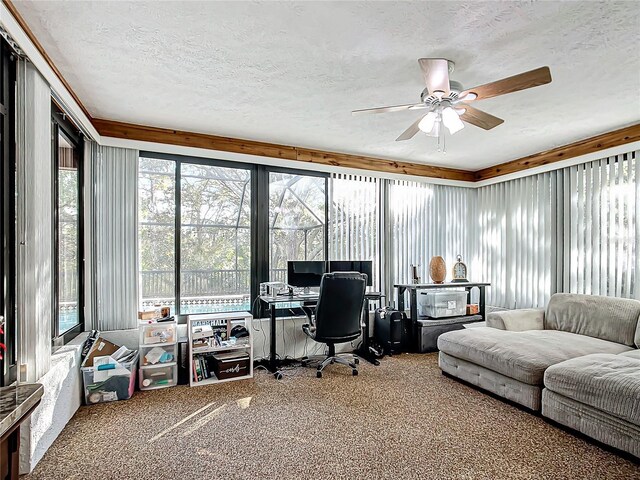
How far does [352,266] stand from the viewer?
4.43 meters

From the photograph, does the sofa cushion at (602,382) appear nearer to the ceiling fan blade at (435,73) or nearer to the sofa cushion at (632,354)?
the sofa cushion at (632,354)

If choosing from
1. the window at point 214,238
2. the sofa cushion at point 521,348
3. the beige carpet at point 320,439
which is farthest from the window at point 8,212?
the sofa cushion at point 521,348

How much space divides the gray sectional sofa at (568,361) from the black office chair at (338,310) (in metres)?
0.91

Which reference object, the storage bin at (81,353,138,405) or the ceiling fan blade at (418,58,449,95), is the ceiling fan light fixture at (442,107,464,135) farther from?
the storage bin at (81,353,138,405)

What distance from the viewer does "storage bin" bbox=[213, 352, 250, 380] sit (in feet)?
11.5

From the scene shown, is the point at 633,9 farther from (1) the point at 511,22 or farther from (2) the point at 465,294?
(2) the point at 465,294

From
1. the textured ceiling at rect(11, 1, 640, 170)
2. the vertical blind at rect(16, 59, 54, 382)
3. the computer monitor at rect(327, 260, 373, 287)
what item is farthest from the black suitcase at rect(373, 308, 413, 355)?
the vertical blind at rect(16, 59, 54, 382)

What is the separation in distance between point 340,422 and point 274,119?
8.86 ft

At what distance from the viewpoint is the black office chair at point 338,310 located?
11.6 feet

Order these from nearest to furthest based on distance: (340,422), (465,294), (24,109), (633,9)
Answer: (633,9) < (24,109) < (340,422) < (465,294)

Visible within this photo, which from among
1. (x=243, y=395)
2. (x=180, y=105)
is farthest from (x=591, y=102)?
(x=243, y=395)

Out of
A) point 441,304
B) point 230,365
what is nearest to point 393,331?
point 441,304

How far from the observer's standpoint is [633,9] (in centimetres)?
186

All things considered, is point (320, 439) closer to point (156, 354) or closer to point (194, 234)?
point (156, 354)
